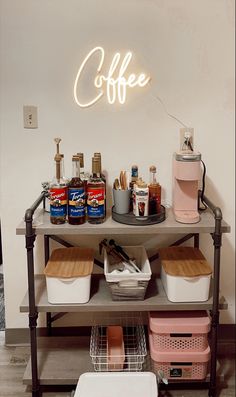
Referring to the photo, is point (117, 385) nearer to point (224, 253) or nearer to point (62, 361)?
point (62, 361)

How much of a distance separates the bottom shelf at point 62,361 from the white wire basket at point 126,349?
0.19ft

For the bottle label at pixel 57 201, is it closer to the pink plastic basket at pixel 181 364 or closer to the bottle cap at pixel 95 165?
the bottle cap at pixel 95 165

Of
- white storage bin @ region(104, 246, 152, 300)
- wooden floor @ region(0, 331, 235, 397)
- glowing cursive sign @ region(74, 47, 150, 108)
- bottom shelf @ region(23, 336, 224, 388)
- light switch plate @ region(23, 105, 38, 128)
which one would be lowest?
wooden floor @ region(0, 331, 235, 397)

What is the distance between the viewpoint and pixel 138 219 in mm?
1828

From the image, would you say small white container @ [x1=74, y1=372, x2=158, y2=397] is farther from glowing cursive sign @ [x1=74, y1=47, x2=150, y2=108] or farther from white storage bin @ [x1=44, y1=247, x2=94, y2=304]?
glowing cursive sign @ [x1=74, y1=47, x2=150, y2=108]

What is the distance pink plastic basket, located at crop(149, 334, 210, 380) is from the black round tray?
58 centimetres

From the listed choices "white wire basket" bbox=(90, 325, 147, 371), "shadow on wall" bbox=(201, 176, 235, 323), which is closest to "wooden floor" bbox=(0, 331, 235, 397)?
"white wire basket" bbox=(90, 325, 147, 371)

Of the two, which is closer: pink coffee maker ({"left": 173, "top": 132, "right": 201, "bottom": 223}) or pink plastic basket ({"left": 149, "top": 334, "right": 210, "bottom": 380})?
pink coffee maker ({"left": 173, "top": 132, "right": 201, "bottom": 223})

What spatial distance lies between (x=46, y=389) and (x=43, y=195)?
91 cm

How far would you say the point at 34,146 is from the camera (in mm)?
2121

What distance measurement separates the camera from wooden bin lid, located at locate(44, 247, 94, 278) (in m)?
1.85

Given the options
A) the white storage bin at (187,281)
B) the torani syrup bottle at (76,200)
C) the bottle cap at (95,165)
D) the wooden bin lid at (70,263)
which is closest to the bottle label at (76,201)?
the torani syrup bottle at (76,200)

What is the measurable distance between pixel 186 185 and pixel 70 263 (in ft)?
2.04

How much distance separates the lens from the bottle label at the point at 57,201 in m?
1.81
